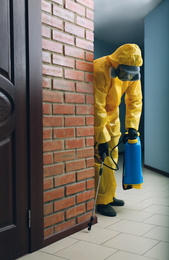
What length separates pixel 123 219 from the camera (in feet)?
8.00

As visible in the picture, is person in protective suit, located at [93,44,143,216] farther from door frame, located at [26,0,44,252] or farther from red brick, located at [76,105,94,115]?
door frame, located at [26,0,44,252]

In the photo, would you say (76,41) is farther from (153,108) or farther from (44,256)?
(153,108)

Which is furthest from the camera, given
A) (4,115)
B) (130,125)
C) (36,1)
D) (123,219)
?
(130,125)

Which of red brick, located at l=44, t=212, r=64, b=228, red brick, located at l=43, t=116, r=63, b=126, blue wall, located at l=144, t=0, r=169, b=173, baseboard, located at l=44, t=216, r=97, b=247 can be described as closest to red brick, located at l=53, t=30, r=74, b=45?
red brick, located at l=43, t=116, r=63, b=126

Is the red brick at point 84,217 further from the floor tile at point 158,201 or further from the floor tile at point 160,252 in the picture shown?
the floor tile at point 158,201

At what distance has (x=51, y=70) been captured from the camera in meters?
1.91

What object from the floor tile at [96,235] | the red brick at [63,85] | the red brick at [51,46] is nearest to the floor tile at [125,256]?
the floor tile at [96,235]

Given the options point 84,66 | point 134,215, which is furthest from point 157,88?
point 84,66

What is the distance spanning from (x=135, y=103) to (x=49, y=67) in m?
1.09

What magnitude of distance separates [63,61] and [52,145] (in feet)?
1.84

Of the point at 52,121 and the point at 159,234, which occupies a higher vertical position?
the point at 52,121

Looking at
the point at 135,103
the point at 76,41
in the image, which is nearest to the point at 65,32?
the point at 76,41

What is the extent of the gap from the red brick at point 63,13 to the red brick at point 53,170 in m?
0.98

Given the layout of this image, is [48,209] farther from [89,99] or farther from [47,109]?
[89,99]
